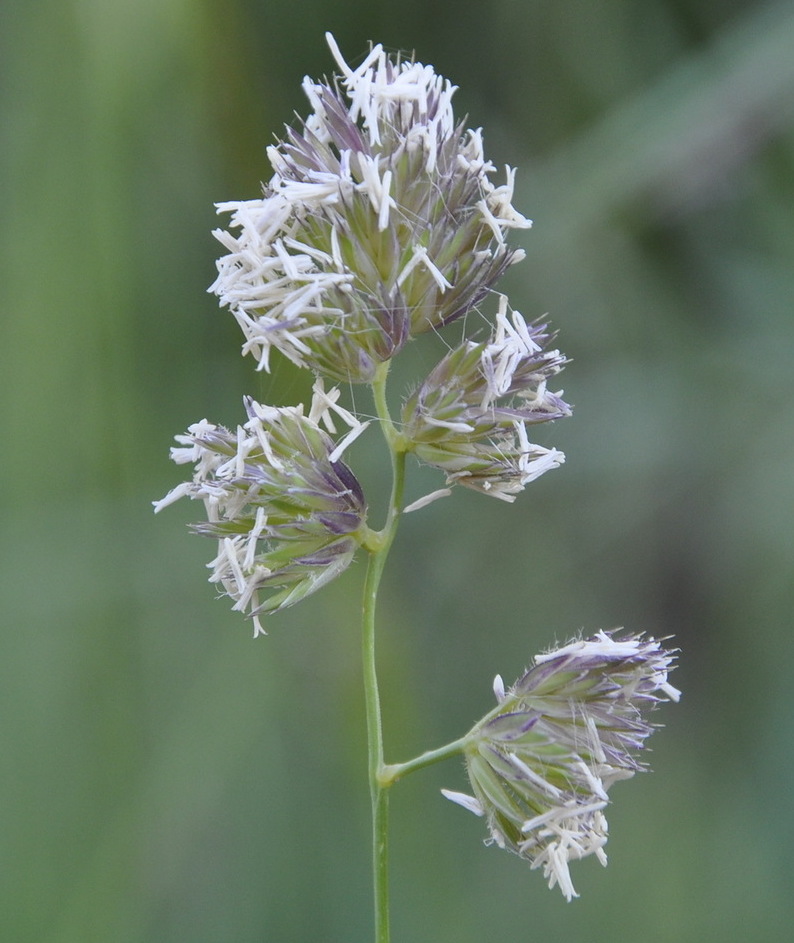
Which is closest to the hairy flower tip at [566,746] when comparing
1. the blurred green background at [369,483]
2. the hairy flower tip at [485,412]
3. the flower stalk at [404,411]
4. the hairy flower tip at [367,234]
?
the flower stalk at [404,411]

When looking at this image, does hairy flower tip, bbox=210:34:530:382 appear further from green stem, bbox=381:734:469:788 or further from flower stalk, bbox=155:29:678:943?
green stem, bbox=381:734:469:788

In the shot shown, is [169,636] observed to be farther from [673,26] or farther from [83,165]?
[673,26]

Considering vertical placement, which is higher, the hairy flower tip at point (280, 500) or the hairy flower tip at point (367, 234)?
the hairy flower tip at point (367, 234)

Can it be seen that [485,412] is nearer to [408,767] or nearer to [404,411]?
[404,411]

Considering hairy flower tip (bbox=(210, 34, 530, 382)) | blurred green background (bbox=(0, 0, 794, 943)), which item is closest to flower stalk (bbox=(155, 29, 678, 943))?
hairy flower tip (bbox=(210, 34, 530, 382))

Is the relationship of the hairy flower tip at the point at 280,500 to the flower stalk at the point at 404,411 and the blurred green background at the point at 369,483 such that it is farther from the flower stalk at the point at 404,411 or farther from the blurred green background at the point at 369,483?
the blurred green background at the point at 369,483

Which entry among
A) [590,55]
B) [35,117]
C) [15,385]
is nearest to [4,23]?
[35,117]
